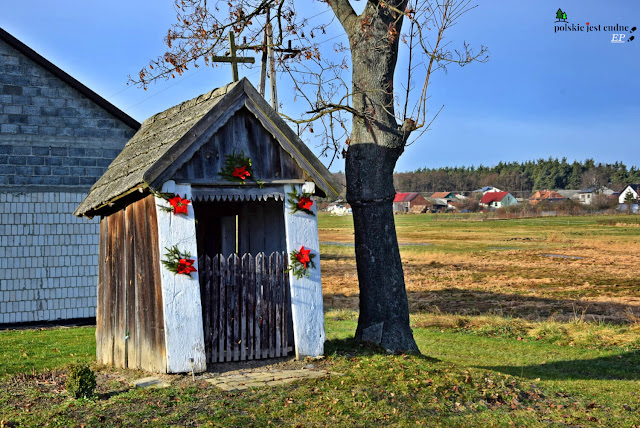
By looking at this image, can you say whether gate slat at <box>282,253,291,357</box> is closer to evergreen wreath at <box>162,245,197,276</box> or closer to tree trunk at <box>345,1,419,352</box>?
evergreen wreath at <box>162,245,197,276</box>

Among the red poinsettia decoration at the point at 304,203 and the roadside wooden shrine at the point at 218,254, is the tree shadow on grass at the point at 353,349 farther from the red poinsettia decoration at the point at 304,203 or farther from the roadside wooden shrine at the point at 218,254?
the red poinsettia decoration at the point at 304,203

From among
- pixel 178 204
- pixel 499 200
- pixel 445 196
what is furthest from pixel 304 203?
pixel 445 196

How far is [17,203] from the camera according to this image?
52.1 ft

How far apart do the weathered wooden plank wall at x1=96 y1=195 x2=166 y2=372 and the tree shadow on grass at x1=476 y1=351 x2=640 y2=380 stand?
5.66m

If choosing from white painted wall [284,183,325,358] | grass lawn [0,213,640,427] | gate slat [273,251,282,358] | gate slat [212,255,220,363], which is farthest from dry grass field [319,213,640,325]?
gate slat [212,255,220,363]

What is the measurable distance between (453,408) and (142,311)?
14.0 feet

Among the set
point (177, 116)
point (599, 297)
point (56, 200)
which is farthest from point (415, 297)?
point (177, 116)

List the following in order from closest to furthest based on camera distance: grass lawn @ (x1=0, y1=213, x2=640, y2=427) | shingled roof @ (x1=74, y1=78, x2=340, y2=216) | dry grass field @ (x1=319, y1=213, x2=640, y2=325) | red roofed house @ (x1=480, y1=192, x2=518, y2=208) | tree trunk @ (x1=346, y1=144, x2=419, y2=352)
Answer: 1. grass lawn @ (x1=0, y1=213, x2=640, y2=427)
2. shingled roof @ (x1=74, y1=78, x2=340, y2=216)
3. tree trunk @ (x1=346, y1=144, x2=419, y2=352)
4. dry grass field @ (x1=319, y1=213, x2=640, y2=325)
5. red roofed house @ (x1=480, y1=192, x2=518, y2=208)

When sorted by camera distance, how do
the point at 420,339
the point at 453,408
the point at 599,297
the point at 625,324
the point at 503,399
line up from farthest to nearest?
the point at 599,297 → the point at 625,324 → the point at 420,339 → the point at 503,399 → the point at 453,408

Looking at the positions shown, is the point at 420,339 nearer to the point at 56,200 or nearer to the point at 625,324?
the point at 625,324

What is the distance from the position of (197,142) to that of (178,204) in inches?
32.5

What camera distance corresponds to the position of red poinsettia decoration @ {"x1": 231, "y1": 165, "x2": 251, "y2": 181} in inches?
350

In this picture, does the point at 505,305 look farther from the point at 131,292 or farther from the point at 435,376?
the point at 131,292

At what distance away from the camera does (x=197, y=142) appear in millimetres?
8664
